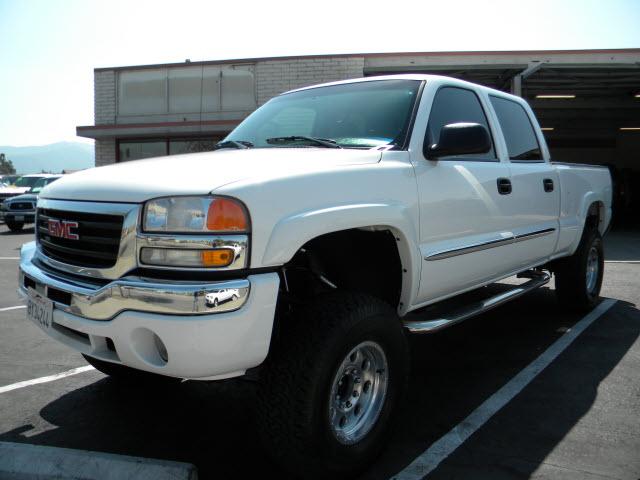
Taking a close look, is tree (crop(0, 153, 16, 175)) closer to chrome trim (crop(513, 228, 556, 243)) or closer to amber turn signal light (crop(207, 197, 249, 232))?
chrome trim (crop(513, 228, 556, 243))

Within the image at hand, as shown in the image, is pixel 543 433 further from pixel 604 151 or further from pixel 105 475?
pixel 604 151

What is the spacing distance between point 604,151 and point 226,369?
28.5 meters

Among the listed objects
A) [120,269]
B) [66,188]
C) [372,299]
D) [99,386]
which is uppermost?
[66,188]

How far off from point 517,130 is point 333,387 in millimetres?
2949

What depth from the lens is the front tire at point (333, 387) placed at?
2240mm

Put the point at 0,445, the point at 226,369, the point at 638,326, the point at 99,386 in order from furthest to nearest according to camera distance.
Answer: the point at 638,326
the point at 99,386
the point at 0,445
the point at 226,369

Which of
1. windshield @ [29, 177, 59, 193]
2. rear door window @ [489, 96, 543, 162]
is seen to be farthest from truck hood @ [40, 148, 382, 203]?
windshield @ [29, 177, 59, 193]

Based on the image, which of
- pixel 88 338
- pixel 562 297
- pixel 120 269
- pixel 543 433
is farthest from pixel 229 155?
pixel 562 297

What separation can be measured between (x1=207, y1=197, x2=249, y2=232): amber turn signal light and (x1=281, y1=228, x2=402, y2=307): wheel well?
58 centimetres

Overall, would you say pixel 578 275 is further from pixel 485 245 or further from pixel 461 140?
pixel 461 140

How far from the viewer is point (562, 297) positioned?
543 centimetres

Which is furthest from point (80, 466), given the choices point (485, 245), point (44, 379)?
point (485, 245)

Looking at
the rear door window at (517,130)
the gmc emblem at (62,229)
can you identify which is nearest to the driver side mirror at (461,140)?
the rear door window at (517,130)

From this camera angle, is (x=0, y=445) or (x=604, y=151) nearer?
(x=0, y=445)
